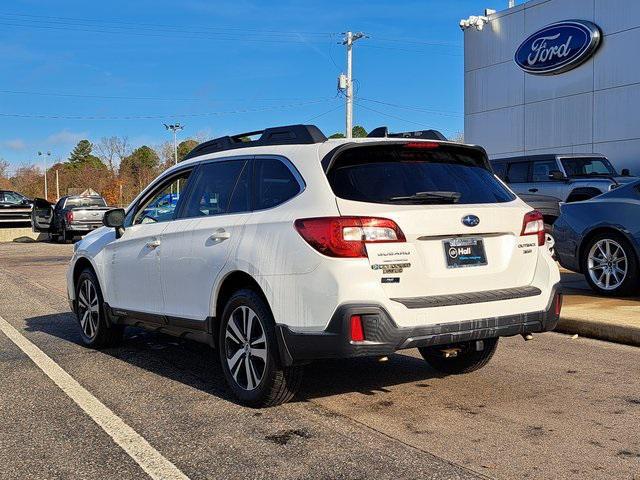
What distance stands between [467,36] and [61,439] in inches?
1057

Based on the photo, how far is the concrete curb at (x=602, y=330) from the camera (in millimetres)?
6562

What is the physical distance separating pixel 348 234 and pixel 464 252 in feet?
2.61

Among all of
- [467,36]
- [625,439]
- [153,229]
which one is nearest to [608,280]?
[625,439]

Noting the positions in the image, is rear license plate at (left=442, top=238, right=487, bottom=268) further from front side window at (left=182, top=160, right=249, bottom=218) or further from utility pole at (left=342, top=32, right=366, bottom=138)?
utility pole at (left=342, top=32, right=366, bottom=138)

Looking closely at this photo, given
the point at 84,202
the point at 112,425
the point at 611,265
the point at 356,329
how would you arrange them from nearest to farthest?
the point at 356,329 < the point at 112,425 < the point at 611,265 < the point at 84,202

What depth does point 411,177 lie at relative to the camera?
4652 millimetres

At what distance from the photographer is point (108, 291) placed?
652 centimetres

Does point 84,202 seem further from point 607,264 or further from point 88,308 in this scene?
point 607,264

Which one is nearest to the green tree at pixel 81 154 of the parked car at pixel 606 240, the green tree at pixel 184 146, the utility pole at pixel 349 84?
the green tree at pixel 184 146

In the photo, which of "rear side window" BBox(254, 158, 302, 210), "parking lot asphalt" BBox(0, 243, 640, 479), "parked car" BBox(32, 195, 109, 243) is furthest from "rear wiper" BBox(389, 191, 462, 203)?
"parked car" BBox(32, 195, 109, 243)

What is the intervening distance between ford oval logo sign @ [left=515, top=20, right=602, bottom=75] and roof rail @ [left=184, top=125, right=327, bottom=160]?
65.6ft

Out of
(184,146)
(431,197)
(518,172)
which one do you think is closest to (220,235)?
(431,197)

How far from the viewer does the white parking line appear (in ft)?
12.1

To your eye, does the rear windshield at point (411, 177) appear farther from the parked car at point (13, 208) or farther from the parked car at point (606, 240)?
the parked car at point (13, 208)
